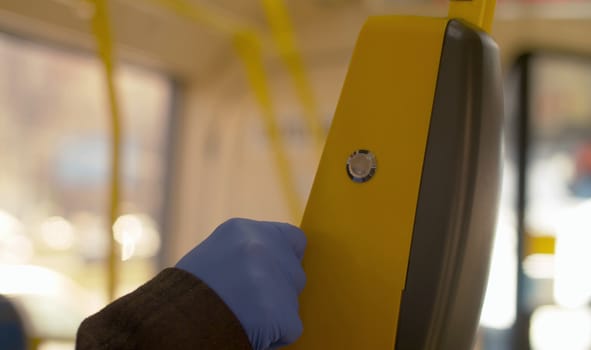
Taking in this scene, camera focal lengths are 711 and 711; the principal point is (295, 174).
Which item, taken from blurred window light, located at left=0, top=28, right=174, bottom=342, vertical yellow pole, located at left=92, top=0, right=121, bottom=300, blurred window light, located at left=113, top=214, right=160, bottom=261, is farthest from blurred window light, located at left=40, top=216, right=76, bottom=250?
vertical yellow pole, located at left=92, top=0, right=121, bottom=300

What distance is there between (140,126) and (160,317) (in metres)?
2.20

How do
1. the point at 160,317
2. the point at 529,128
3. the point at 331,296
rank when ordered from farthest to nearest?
the point at 529,128 < the point at 331,296 < the point at 160,317

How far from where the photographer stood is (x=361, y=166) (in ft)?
2.20

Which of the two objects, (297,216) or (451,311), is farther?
(297,216)

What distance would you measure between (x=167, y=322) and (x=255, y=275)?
0.08 meters

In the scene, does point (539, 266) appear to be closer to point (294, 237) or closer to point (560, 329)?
point (560, 329)

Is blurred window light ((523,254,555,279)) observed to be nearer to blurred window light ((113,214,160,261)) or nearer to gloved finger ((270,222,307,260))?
blurred window light ((113,214,160,261))

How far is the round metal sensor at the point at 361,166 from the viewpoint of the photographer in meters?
0.67

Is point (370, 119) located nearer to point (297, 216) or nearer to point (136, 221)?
point (297, 216)

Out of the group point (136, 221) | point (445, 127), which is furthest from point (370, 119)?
point (136, 221)

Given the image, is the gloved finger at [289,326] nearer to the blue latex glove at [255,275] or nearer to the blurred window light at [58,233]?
the blue latex glove at [255,275]

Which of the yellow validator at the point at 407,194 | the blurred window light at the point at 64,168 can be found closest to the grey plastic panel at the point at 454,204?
the yellow validator at the point at 407,194

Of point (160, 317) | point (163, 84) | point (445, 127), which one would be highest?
point (163, 84)

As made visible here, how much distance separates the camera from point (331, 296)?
672 mm
